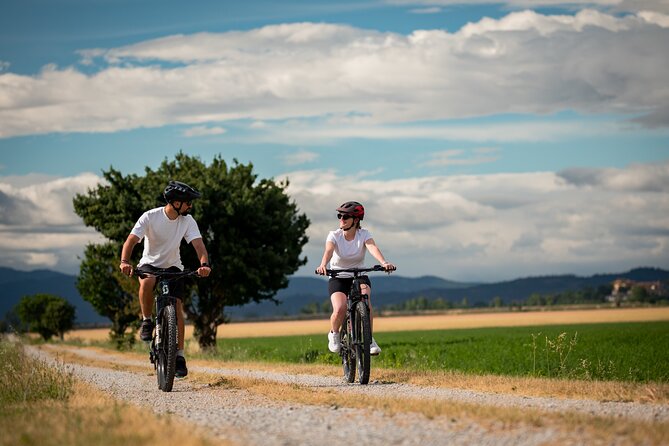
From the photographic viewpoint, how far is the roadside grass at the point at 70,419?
22.9 ft

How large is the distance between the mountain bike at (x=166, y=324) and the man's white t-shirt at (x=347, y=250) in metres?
2.05

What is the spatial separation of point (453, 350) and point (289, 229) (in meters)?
8.33

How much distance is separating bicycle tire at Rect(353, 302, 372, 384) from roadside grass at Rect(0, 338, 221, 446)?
11.8 feet

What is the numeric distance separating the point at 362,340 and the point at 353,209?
1849 millimetres

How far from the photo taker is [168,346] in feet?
39.9

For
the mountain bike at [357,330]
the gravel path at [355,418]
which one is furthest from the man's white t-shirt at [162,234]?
the mountain bike at [357,330]

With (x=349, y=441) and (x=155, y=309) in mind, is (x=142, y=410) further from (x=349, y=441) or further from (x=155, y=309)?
(x=155, y=309)

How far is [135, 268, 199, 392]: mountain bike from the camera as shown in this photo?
12141mm

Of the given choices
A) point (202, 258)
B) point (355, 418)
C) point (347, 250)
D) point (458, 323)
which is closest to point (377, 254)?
point (347, 250)

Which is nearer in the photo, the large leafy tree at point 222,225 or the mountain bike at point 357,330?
the mountain bike at point 357,330

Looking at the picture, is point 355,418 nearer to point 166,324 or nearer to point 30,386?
point 166,324

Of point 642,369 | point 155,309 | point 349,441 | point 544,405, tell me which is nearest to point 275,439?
point 349,441

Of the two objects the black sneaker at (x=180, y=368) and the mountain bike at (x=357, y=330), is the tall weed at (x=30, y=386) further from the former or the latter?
the mountain bike at (x=357, y=330)

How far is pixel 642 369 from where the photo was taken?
20.8 m
